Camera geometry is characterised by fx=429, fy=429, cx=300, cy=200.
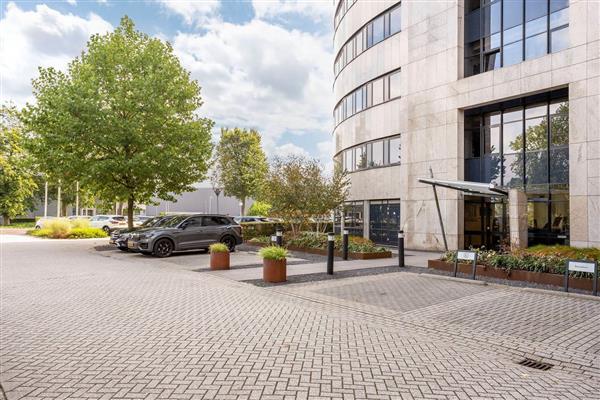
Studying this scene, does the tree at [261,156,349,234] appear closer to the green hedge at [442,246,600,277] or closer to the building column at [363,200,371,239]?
the building column at [363,200,371,239]

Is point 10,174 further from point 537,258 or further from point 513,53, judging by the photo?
point 537,258

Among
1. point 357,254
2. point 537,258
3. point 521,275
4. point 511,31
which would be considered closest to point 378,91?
point 511,31

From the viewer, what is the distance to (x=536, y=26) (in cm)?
1719

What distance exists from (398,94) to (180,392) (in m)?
21.2

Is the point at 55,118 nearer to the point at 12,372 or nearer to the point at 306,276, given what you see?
the point at 306,276

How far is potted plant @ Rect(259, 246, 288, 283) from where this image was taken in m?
11.2

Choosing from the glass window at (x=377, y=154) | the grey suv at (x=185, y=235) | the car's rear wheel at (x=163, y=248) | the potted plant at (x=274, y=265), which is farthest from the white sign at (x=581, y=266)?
the glass window at (x=377, y=154)

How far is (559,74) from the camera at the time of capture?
15922 mm

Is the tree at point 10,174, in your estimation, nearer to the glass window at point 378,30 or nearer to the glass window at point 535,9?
the glass window at point 378,30

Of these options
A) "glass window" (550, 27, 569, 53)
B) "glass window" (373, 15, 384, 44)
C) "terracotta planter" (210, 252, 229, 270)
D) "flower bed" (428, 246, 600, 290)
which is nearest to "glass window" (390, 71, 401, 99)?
"glass window" (373, 15, 384, 44)

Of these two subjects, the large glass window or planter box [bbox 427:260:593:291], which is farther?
the large glass window

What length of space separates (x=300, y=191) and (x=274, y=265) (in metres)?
9.99

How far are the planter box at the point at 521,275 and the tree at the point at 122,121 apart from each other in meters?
14.5

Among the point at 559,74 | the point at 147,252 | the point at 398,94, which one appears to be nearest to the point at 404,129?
the point at 398,94
